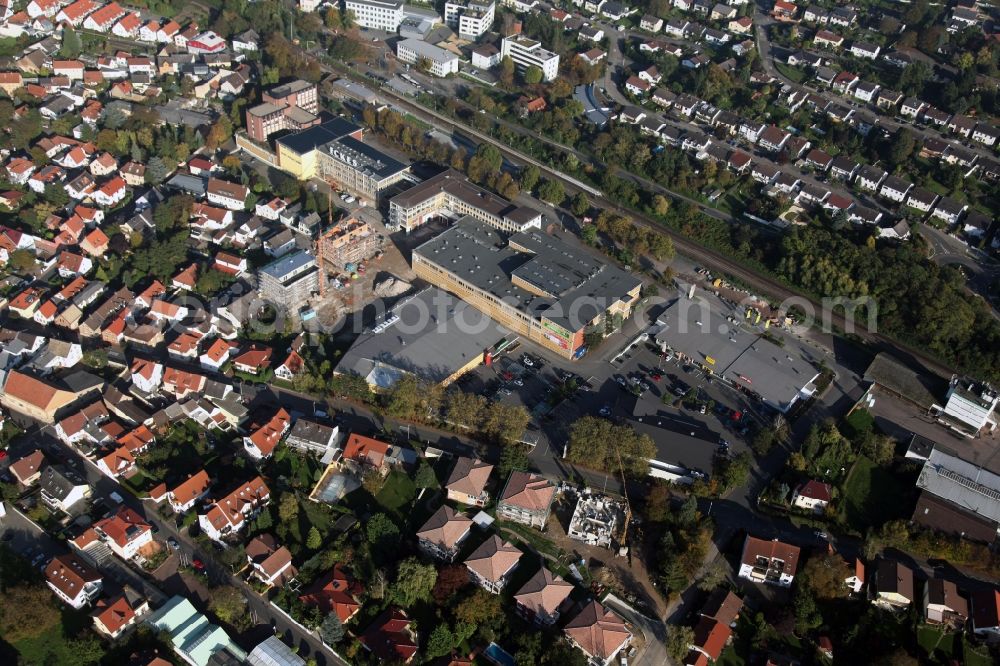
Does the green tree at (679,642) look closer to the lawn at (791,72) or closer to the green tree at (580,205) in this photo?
the green tree at (580,205)

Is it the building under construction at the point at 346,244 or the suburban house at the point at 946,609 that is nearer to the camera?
the suburban house at the point at 946,609

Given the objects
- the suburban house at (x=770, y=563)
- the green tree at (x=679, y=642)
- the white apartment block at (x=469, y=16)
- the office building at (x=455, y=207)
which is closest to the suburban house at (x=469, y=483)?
the green tree at (x=679, y=642)

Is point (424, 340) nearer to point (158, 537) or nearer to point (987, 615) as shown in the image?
point (158, 537)

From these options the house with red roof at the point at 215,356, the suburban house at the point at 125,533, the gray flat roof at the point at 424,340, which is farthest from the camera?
the house with red roof at the point at 215,356

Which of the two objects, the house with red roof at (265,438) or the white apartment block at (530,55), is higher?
the white apartment block at (530,55)

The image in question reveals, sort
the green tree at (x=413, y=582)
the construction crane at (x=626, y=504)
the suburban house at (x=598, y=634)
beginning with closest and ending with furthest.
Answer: the suburban house at (x=598, y=634) < the green tree at (x=413, y=582) < the construction crane at (x=626, y=504)

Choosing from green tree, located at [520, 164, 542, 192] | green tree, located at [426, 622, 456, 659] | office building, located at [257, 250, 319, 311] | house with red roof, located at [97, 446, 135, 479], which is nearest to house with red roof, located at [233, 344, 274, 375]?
office building, located at [257, 250, 319, 311]
